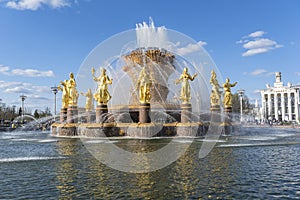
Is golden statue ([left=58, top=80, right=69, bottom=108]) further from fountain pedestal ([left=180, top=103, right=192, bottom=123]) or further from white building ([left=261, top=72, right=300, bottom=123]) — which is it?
white building ([left=261, top=72, right=300, bottom=123])

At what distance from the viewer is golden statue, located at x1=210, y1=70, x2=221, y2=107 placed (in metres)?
23.8

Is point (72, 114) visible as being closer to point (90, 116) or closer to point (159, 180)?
point (90, 116)

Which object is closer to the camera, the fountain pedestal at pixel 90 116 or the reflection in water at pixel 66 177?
the reflection in water at pixel 66 177

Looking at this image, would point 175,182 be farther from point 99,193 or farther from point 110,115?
point 110,115

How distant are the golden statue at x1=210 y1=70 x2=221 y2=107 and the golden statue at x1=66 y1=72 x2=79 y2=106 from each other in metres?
12.2

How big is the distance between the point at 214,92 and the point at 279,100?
10318cm

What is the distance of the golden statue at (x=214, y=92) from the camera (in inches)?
938

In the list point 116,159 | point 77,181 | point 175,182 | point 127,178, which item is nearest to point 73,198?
point 77,181

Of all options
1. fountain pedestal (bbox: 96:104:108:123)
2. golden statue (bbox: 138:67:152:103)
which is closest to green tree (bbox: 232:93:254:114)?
golden statue (bbox: 138:67:152:103)

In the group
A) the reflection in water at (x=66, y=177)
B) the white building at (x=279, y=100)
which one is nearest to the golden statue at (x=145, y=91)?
the reflection in water at (x=66, y=177)

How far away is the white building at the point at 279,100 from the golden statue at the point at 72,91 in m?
94.9

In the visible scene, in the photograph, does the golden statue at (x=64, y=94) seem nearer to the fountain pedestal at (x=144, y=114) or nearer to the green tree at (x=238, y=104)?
the fountain pedestal at (x=144, y=114)

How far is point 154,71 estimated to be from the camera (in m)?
26.2

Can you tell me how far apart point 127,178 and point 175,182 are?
133 cm
